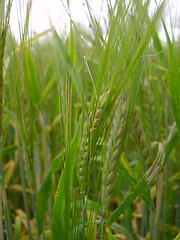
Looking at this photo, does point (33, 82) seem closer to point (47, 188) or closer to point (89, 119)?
point (47, 188)

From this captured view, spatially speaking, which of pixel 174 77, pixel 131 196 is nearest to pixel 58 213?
pixel 131 196

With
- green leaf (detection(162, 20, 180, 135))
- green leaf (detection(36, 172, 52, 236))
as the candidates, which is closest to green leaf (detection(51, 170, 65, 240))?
green leaf (detection(36, 172, 52, 236))

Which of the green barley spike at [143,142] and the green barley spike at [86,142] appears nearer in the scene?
the green barley spike at [86,142]

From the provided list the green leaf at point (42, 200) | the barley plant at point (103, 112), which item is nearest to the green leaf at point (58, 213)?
the barley plant at point (103, 112)

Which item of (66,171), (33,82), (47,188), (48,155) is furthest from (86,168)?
(48,155)

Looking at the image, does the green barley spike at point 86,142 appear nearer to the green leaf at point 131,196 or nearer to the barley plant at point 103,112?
the barley plant at point 103,112

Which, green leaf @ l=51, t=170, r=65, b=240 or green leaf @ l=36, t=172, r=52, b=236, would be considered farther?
green leaf @ l=36, t=172, r=52, b=236

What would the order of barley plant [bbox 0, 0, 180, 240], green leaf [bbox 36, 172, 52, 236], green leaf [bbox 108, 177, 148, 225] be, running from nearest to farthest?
barley plant [bbox 0, 0, 180, 240], green leaf [bbox 108, 177, 148, 225], green leaf [bbox 36, 172, 52, 236]

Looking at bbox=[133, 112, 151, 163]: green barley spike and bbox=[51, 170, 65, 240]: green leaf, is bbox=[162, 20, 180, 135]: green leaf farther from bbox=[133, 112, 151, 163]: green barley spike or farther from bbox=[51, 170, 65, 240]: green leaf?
bbox=[51, 170, 65, 240]: green leaf

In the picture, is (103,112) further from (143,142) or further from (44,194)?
(44,194)

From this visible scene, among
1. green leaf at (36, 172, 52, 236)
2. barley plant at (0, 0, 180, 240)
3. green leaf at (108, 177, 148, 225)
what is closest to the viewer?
barley plant at (0, 0, 180, 240)

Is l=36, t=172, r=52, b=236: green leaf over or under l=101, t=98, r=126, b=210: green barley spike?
under
